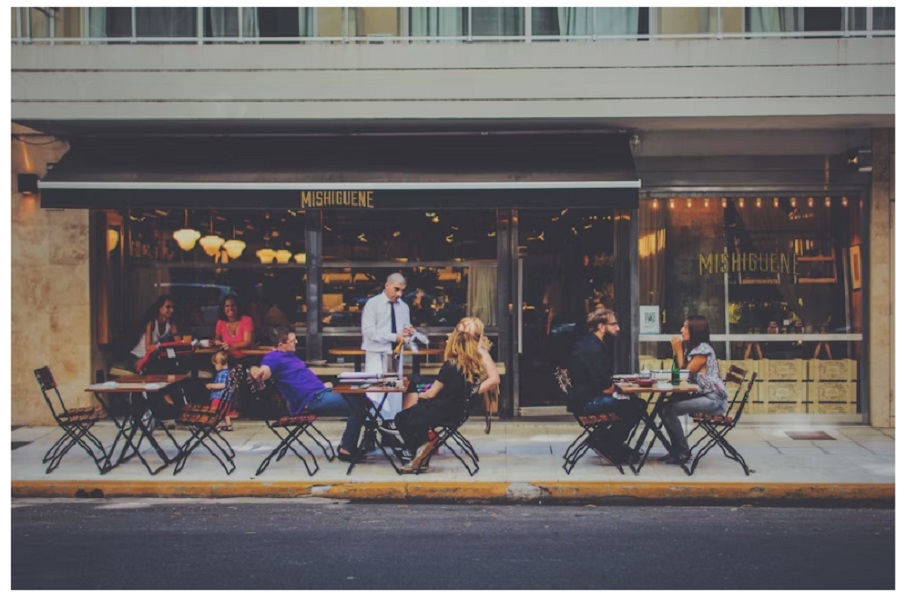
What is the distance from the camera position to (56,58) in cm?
1139

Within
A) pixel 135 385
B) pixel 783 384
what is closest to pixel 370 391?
pixel 135 385

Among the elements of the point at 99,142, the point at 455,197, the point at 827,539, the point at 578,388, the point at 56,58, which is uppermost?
the point at 56,58

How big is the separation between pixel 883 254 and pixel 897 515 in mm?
5147

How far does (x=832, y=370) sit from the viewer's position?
12461mm

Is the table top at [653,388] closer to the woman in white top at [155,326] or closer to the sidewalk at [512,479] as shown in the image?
the sidewalk at [512,479]

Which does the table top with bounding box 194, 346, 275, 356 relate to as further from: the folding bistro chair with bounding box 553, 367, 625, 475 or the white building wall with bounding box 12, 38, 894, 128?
the folding bistro chair with bounding box 553, 367, 625, 475

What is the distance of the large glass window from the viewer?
12.4 metres

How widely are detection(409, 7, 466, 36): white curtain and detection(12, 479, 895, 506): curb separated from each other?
5.59m

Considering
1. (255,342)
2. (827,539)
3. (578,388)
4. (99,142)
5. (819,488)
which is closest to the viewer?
(827,539)

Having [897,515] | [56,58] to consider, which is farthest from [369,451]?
[56,58]

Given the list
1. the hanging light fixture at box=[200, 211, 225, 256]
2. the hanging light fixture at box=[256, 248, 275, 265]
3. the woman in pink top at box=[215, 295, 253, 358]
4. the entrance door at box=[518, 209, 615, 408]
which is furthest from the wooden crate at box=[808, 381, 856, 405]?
the hanging light fixture at box=[200, 211, 225, 256]

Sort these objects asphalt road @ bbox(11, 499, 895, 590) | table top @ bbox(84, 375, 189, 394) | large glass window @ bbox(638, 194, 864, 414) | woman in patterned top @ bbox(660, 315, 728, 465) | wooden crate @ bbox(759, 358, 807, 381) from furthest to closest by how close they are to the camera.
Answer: wooden crate @ bbox(759, 358, 807, 381) → large glass window @ bbox(638, 194, 864, 414) → woman in patterned top @ bbox(660, 315, 728, 465) → table top @ bbox(84, 375, 189, 394) → asphalt road @ bbox(11, 499, 895, 590)

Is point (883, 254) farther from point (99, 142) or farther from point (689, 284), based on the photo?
point (99, 142)

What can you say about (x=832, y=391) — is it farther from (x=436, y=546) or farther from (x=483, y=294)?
(x=436, y=546)
